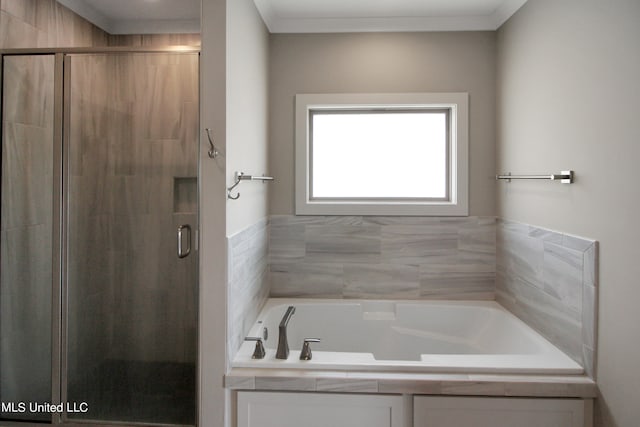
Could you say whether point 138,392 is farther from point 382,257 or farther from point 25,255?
point 382,257

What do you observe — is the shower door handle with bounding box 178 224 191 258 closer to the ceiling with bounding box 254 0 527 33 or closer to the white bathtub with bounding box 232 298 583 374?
the white bathtub with bounding box 232 298 583 374

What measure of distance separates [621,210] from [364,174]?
62.6 inches

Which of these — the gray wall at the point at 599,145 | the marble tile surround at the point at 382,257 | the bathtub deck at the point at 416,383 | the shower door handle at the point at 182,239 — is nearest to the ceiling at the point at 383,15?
the gray wall at the point at 599,145

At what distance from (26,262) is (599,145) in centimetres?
258

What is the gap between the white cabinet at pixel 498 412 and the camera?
5.30 ft

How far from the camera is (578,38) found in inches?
66.3

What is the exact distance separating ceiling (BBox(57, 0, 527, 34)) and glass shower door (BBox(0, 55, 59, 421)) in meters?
0.72

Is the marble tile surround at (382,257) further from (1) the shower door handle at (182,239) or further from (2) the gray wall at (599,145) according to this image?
(1) the shower door handle at (182,239)

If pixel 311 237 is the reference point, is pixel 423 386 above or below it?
below

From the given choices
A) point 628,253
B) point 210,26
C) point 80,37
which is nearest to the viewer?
point 628,253

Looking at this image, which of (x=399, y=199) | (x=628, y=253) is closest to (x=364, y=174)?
(x=399, y=199)

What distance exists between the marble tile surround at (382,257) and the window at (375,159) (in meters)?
0.10

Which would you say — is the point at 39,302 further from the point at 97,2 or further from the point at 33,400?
the point at 97,2

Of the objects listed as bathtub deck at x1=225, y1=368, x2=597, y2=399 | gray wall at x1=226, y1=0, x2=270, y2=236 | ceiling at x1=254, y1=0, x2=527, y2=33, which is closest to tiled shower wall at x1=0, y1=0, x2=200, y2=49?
gray wall at x1=226, y1=0, x2=270, y2=236
